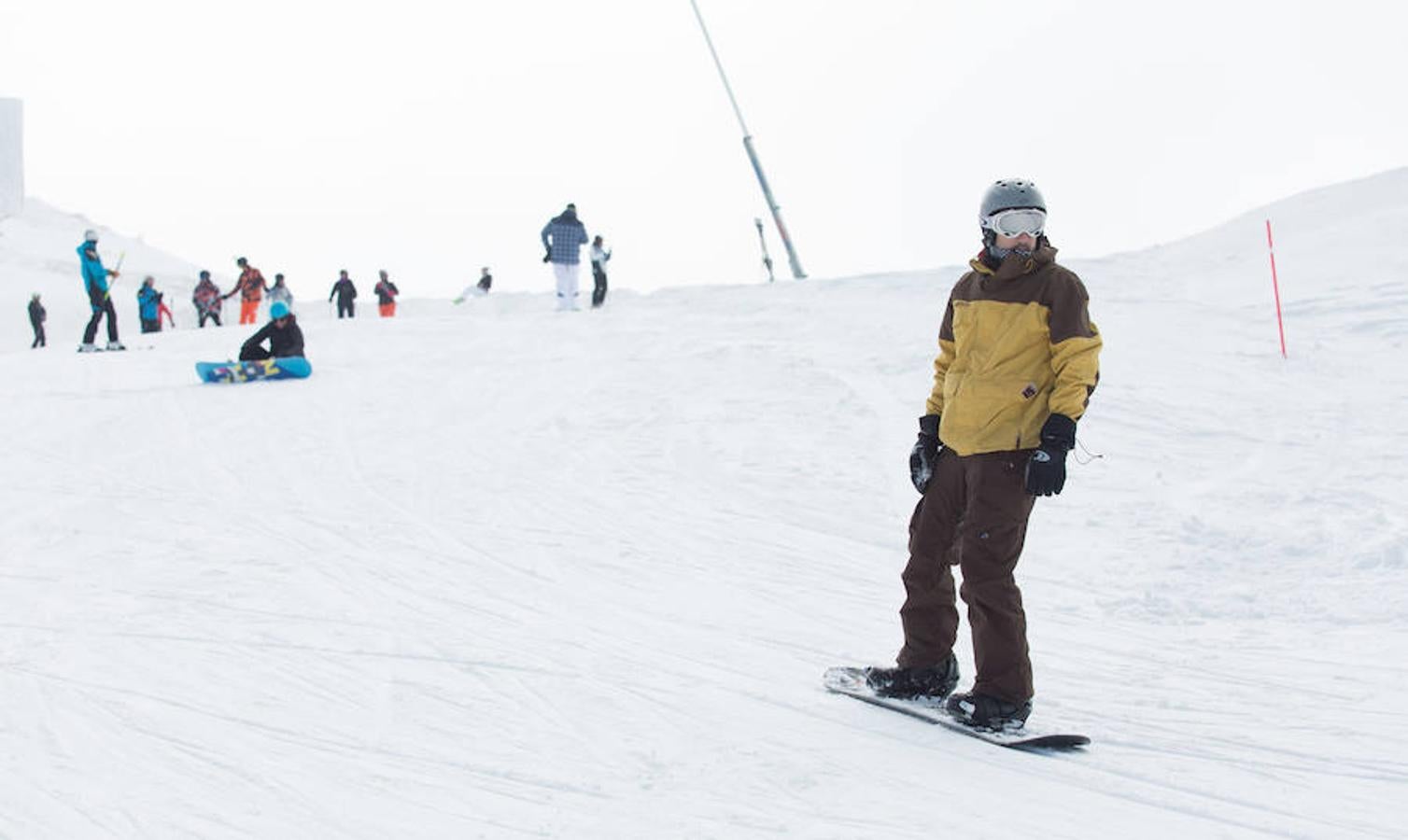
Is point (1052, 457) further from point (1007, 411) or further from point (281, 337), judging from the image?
point (281, 337)

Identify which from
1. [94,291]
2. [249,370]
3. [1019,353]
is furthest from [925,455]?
[94,291]

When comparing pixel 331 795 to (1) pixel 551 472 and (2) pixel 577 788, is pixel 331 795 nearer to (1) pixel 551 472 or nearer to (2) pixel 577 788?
(2) pixel 577 788

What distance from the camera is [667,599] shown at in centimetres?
624

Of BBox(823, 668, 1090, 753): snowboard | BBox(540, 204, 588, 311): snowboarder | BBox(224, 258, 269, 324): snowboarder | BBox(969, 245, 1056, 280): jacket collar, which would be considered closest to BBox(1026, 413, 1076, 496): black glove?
BBox(969, 245, 1056, 280): jacket collar

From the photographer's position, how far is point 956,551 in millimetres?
4523

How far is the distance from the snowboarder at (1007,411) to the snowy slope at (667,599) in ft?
1.05

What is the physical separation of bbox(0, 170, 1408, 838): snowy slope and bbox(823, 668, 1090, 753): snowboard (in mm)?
57

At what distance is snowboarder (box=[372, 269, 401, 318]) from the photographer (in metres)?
26.4

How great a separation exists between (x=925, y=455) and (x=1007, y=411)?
408 millimetres

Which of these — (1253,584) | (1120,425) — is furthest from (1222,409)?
(1253,584)

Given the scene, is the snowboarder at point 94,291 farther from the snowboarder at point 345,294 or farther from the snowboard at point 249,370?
the snowboarder at point 345,294

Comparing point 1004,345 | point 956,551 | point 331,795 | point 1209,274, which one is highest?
point 1209,274

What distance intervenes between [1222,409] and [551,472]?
548 cm

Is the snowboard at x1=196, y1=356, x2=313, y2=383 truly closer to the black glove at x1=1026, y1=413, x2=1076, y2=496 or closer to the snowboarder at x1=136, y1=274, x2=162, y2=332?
the snowboarder at x1=136, y1=274, x2=162, y2=332
